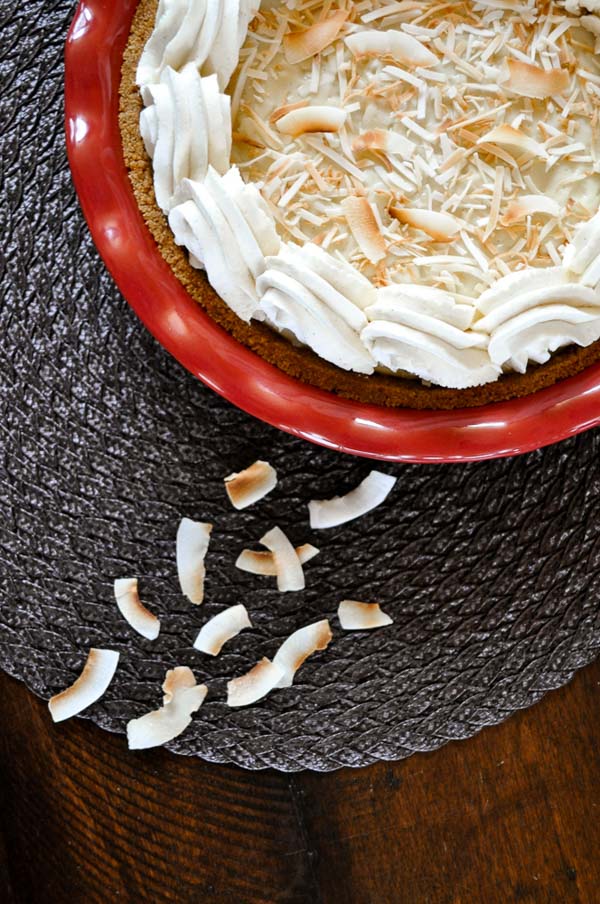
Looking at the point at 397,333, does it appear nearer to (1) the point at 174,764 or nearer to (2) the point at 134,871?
(1) the point at 174,764

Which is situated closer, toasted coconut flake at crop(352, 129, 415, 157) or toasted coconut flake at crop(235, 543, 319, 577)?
toasted coconut flake at crop(352, 129, 415, 157)

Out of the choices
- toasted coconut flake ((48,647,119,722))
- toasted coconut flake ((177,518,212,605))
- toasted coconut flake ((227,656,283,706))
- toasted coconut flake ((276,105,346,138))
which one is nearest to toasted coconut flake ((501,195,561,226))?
toasted coconut flake ((276,105,346,138))

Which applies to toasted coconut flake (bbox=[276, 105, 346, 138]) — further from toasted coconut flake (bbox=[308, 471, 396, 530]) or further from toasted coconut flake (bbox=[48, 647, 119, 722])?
toasted coconut flake (bbox=[48, 647, 119, 722])

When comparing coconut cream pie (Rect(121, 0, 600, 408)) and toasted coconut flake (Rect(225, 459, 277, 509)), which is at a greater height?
coconut cream pie (Rect(121, 0, 600, 408))

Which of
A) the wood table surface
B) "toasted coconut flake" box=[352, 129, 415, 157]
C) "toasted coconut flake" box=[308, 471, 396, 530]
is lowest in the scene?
the wood table surface

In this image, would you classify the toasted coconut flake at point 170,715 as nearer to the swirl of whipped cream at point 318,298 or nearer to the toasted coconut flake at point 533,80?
the swirl of whipped cream at point 318,298

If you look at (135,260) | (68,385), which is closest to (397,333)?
(135,260)

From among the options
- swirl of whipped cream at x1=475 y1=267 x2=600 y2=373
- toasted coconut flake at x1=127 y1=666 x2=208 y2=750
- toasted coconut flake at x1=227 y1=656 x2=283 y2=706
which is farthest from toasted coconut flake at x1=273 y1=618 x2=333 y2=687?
swirl of whipped cream at x1=475 y1=267 x2=600 y2=373
